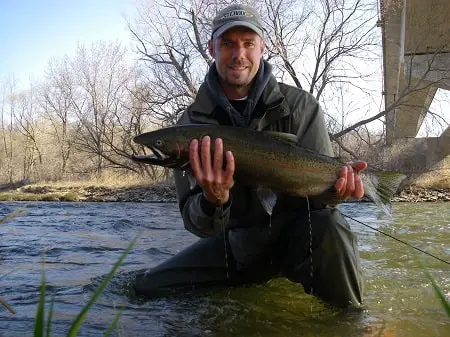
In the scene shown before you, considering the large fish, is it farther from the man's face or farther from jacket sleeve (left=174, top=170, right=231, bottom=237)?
the man's face

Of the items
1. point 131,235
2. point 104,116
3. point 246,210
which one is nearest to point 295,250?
point 246,210

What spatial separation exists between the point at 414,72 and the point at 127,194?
12977 millimetres

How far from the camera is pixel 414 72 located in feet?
63.7

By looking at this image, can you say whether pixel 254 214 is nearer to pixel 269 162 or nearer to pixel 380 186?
pixel 269 162

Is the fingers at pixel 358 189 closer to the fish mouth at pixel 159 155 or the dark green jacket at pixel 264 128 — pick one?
the dark green jacket at pixel 264 128

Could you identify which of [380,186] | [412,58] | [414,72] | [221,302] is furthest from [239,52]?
[414,72]

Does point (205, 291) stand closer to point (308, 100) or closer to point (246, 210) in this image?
point (246, 210)

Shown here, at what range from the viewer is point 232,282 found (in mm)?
4082

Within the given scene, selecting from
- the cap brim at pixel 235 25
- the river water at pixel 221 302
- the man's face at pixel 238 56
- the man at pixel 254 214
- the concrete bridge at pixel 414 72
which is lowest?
the river water at pixel 221 302

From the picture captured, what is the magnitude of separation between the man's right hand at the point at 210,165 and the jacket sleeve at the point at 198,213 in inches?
12.5

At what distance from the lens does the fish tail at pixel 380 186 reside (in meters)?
3.31

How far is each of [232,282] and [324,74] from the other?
19334 millimetres

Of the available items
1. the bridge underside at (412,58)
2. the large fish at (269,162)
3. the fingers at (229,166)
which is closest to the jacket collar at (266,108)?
the large fish at (269,162)

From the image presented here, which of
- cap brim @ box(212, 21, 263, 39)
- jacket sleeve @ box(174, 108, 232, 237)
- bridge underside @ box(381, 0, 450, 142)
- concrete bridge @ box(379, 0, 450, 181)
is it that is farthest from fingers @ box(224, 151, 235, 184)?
concrete bridge @ box(379, 0, 450, 181)
